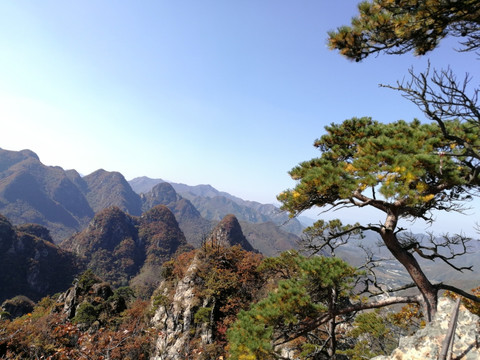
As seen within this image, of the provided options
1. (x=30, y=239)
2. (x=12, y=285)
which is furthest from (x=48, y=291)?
(x=30, y=239)

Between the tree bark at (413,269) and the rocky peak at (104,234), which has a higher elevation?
the tree bark at (413,269)

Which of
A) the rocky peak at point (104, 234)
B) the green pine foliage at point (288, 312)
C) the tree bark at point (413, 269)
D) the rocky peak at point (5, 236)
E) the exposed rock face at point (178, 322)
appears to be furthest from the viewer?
the rocky peak at point (104, 234)

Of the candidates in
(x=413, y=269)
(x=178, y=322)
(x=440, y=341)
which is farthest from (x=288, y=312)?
(x=178, y=322)

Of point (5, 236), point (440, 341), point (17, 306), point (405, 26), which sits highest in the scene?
point (405, 26)

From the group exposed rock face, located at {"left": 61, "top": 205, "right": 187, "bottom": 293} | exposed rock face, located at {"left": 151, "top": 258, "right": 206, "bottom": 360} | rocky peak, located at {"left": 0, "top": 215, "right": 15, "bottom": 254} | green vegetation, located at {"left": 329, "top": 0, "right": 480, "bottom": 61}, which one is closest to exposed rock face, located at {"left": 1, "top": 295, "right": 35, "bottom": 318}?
exposed rock face, located at {"left": 151, "top": 258, "right": 206, "bottom": 360}

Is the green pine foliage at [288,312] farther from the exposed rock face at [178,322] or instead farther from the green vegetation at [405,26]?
the exposed rock face at [178,322]

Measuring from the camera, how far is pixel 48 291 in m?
79.5

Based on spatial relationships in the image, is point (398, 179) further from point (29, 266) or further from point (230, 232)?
point (230, 232)

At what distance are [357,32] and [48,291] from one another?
106501 millimetres

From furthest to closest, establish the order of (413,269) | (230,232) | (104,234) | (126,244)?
(126,244) < (104,234) < (230,232) < (413,269)

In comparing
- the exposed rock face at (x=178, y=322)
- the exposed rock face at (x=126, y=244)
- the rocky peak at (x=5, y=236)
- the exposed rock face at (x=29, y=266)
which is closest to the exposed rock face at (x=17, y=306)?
the exposed rock face at (x=29, y=266)

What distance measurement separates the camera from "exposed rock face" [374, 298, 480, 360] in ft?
12.5

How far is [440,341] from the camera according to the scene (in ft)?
13.1

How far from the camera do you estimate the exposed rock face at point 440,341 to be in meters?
3.81
